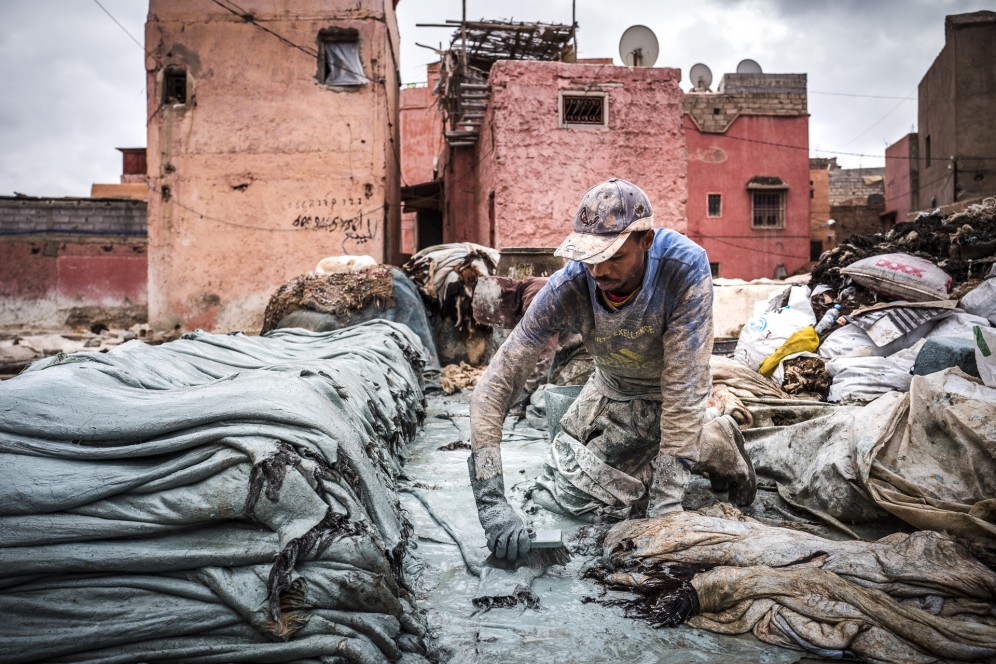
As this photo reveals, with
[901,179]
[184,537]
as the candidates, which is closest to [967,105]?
[901,179]

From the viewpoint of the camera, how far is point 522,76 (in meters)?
12.0

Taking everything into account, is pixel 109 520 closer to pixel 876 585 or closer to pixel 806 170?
pixel 876 585

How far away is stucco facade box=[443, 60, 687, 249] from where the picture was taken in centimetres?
1207

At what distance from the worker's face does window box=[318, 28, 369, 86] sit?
1037 cm

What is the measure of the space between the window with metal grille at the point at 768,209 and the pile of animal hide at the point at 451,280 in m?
14.7

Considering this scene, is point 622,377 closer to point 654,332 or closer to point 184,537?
point 654,332

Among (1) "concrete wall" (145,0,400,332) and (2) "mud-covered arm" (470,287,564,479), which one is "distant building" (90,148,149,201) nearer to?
(1) "concrete wall" (145,0,400,332)

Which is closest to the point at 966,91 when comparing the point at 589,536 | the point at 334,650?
the point at 589,536

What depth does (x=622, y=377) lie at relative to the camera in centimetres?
298

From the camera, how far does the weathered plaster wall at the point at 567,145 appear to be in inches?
475

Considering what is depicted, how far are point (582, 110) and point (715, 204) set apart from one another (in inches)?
380

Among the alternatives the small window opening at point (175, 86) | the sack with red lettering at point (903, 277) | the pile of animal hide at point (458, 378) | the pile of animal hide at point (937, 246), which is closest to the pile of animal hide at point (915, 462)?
the sack with red lettering at point (903, 277)

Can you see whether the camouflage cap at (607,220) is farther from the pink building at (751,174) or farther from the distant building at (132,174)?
the distant building at (132,174)

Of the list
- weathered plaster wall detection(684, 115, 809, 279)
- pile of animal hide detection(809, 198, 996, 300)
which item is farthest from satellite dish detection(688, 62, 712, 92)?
pile of animal hide detection(809, 198, 996, 300)
